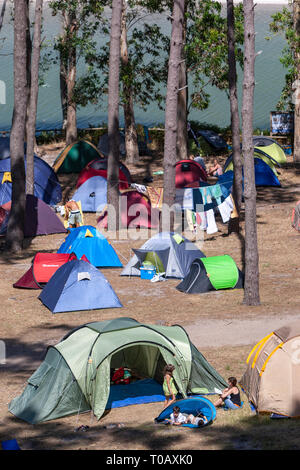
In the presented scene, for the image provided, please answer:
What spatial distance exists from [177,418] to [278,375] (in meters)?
1.78

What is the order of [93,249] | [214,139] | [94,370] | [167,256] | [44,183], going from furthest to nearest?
[214,139] → [44,183] → [93,249] → [167,256] → [94,370]

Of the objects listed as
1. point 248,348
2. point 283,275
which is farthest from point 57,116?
point 248,348

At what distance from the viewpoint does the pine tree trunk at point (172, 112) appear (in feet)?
74.4

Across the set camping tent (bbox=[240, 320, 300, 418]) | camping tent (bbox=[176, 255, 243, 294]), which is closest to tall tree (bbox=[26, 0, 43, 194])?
camping tent (bbox=[176, 255, 243, 294])

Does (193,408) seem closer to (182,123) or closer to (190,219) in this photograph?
(190,219)

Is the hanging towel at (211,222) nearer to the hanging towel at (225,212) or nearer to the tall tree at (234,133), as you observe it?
the tall tree at (234,133)

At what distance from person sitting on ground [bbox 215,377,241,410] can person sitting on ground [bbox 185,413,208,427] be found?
0.77 meters

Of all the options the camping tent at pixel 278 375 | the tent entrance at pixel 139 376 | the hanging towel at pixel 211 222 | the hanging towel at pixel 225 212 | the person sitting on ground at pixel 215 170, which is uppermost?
the person sitting on ground at pixel 215 170

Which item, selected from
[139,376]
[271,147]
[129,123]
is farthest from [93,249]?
[271,147]

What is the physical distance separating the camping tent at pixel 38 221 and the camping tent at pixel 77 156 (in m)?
8.98

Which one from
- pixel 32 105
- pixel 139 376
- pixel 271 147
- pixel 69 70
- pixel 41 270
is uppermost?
pixel 69 70

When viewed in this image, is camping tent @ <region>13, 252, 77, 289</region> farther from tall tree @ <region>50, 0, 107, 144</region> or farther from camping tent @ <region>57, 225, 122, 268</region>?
tall tree @ <region>50, 0, 107, 144</region>

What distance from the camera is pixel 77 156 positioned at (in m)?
34.8

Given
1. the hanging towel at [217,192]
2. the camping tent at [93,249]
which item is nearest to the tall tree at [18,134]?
the camping tent at [93,249]
